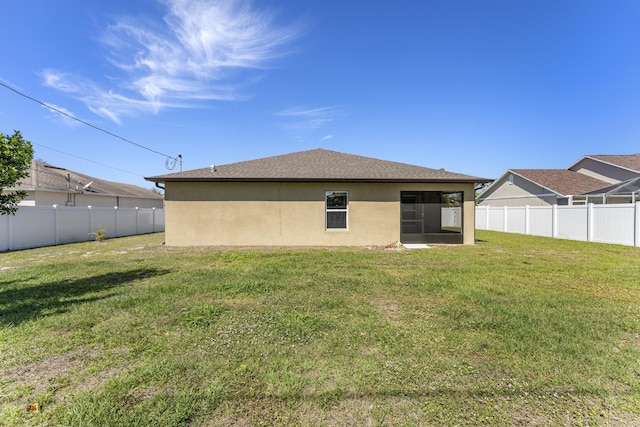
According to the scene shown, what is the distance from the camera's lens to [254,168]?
12445mm

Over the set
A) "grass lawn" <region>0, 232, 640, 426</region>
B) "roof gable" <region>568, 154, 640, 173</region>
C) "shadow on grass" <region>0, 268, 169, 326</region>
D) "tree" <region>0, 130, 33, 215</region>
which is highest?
"roof gable" <region>568, 154, 640, 173</region>

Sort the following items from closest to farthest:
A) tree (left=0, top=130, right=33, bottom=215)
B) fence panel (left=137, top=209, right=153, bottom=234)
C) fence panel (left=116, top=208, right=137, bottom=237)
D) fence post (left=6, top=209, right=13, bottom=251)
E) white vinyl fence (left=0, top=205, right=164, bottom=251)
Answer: tree (left=0, top=130, right=33, bottom=215) < fence post (left=6, top=209, right=13, bottom=251) < white vinyl fence (left=0, top=205, right=164, bottom=251) < fence panel (left=116, top=208, right=137, bottom=237) < fence panel (left=137, top=209, right=153, bottom=234)

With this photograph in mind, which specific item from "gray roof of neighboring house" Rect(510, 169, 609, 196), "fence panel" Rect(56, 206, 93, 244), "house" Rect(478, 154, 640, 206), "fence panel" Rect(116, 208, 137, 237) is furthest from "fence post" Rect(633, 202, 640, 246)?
"fence panel" Rect(116, 208, 137, 237)

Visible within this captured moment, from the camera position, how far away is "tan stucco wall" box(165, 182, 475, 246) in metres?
11.5

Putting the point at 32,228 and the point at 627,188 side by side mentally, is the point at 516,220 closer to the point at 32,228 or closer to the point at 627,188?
the point at 627,188

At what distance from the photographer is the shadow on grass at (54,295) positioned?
4.11 m


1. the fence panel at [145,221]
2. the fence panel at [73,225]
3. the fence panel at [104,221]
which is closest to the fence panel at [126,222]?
the fence panel at [104,221]

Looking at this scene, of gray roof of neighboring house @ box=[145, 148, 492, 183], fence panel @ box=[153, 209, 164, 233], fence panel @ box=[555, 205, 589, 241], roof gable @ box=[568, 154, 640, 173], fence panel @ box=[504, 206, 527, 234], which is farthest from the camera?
roof gable @ box=[568, 154, 640, 173]

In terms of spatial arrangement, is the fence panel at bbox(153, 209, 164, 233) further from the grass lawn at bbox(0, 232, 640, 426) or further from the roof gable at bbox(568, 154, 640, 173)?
A: the roof gable at bbox(568, 154, 640, 173)

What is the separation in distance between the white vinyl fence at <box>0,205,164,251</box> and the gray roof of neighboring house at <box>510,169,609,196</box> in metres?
27.9

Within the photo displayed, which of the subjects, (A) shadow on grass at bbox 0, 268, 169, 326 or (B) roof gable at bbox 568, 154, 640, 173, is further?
(B) roof gable at bbox 568, 154, 640, 173

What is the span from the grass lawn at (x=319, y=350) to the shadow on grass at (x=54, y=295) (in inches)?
1.4

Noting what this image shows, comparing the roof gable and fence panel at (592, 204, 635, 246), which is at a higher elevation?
the roof gable

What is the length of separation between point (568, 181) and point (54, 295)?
2888cm
